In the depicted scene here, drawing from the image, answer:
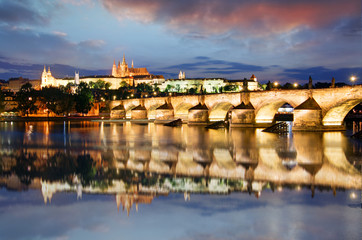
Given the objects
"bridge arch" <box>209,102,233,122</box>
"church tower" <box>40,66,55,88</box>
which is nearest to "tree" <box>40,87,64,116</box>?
"bridge arch" <box>209,102,233,122</box>

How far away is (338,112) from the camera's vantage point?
32562 mm

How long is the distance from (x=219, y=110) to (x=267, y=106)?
9748 mm

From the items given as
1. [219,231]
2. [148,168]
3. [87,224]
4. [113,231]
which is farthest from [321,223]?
[148,168]

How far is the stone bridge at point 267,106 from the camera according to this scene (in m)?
31.5

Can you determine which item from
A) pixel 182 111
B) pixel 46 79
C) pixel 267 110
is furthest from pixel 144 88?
pixel 267 110

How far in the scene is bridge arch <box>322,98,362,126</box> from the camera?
102 ft

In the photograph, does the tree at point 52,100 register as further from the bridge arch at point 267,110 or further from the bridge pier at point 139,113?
the bridge arch at point 267,110

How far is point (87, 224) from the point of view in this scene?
270 inches

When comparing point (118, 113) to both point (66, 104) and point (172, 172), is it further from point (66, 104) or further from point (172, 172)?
point (172, 172)

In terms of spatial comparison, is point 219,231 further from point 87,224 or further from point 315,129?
point 315,129

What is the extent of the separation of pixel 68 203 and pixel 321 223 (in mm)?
5421

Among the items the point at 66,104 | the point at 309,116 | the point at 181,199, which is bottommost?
the point at 181,199

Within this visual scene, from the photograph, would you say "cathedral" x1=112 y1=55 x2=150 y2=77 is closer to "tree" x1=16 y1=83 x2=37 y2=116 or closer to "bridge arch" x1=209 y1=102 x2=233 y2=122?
"tree" x1=16 y1=83 x2=37 y2=116

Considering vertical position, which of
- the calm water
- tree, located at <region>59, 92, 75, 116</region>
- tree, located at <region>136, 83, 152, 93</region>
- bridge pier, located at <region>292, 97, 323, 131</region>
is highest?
tree, located at <region>136, 83, 152, 93</region>
